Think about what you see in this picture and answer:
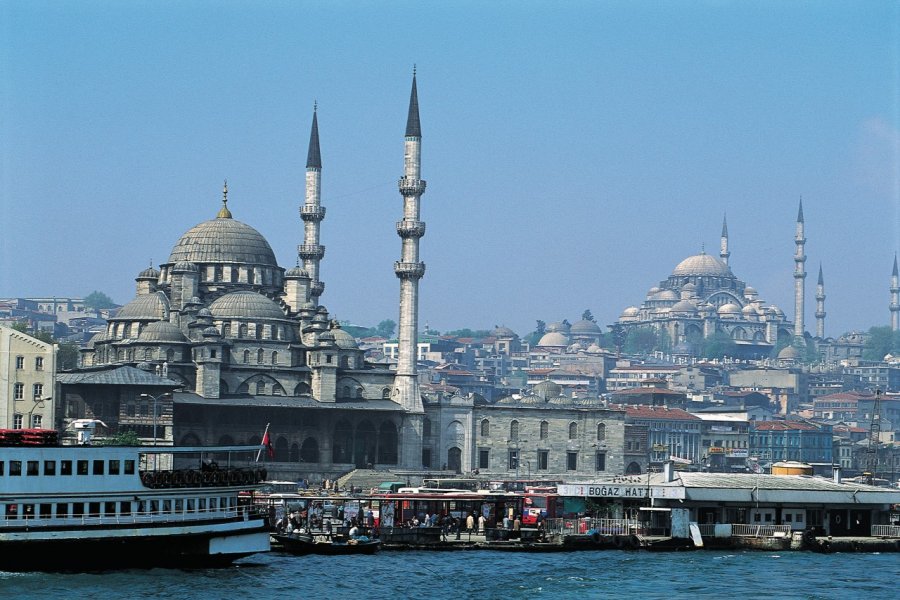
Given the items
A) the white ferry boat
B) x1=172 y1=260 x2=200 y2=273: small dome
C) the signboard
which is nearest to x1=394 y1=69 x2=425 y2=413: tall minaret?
x1=172 y1=260 x2=200 y2=273: small dome

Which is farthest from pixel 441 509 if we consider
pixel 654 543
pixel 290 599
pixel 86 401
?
pixel 86 401

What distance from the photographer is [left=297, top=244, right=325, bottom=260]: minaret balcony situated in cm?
11269

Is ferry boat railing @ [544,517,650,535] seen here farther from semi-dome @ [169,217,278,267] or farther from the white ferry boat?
semi-dome @ [169,217,278,267]

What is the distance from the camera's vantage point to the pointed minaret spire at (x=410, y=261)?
103m

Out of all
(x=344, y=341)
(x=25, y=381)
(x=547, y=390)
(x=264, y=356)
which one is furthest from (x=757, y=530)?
(x=547, y=390)

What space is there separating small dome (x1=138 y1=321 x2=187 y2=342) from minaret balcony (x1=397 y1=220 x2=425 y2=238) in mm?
12466

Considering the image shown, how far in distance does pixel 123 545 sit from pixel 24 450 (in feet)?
12.0

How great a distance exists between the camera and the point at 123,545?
52.7 metres

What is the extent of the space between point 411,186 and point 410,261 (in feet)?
13.1

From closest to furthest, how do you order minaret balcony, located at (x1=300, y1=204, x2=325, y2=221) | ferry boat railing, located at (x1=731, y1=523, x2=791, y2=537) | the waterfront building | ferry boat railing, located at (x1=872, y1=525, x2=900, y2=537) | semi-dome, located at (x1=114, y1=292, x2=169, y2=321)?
ferry boat railing, located at (x1=731, y1=523, x2=791, y2=537) → ferry boat railing, located at (x1=872, y1=525, x2=900, y2=537) → the waterfront building → semi-dome, located at (x1=114, y1=292, x2=169, y2=321) → minaret balcony, located at (x1=300, y1=204, x2=325, y2=221)

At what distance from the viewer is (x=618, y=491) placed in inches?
2544

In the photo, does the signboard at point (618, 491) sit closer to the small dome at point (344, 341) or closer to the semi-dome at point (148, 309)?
the small dome at point (344, 341)

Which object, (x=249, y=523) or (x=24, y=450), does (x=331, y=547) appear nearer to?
(x=249, y=523)

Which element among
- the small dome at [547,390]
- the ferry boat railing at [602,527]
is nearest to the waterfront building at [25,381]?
the ferry boat railing at [602,527]
